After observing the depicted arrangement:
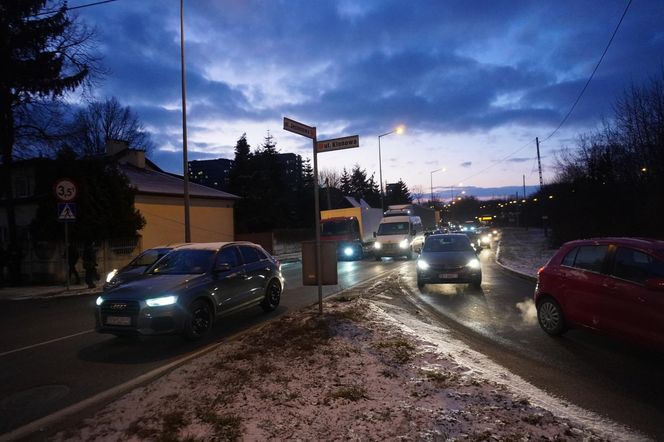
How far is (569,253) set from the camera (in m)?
7.32

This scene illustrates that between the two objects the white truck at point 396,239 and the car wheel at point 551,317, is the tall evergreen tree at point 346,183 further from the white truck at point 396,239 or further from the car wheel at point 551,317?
the car wheel at point 551,317

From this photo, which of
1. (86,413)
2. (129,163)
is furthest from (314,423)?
(129,163)

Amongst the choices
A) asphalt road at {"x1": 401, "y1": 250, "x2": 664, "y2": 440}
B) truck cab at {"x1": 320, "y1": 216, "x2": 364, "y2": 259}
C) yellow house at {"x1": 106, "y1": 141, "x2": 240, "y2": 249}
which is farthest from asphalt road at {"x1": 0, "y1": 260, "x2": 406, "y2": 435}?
truck cab at {"x1": 320, "y1": 216, "x2": 364, "y2": 259}

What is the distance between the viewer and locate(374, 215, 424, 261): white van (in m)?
25.5

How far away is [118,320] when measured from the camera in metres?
6.94

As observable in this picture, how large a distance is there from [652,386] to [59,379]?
7238mm

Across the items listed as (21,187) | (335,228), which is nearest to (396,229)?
(335,228)

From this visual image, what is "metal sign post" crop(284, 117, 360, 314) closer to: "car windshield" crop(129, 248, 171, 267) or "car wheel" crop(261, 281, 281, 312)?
"car wheel" crop(261, 281, 281, 312)

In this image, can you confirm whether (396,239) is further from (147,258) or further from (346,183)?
(346,183)

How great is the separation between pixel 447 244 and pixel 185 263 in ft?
28.1

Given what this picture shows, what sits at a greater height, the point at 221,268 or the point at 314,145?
A: the point at 314,145

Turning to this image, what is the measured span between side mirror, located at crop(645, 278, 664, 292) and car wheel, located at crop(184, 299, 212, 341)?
257 inches

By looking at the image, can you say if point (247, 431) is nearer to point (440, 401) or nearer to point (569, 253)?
point (440, 401)

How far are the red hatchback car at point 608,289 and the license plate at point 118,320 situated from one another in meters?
6.82
